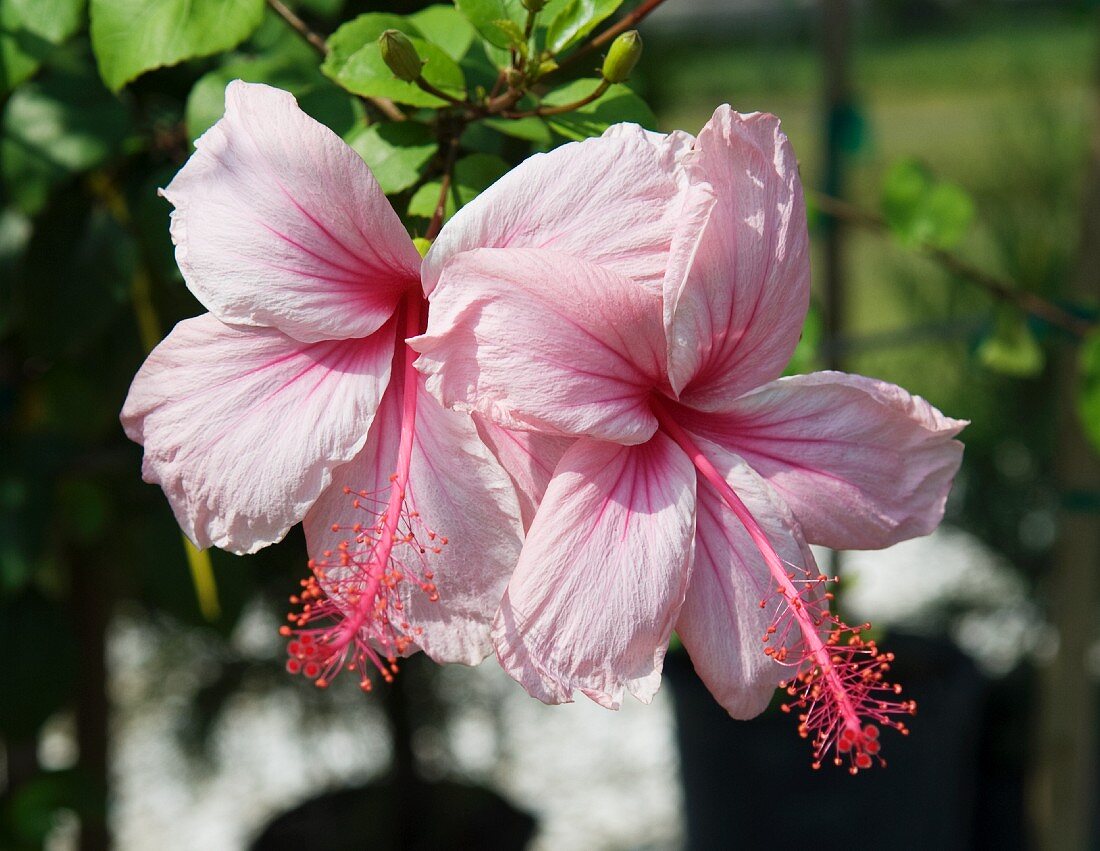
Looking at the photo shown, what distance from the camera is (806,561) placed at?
17.8 inches

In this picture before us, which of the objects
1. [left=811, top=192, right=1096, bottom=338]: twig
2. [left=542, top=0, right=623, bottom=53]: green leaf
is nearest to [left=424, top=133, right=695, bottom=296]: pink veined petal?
[left=542, top=0, right=623, bottom=53]: green leaf

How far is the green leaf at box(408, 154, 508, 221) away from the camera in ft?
1.59

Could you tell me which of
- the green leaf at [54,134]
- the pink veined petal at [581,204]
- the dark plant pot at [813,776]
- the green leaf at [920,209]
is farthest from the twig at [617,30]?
the dark plant pot at [813,776]

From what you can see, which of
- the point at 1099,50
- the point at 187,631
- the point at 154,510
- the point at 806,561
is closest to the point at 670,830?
the point at 187,631

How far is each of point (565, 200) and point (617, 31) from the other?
0.15 meters

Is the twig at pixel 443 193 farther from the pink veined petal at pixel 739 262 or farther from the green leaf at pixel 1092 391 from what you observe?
the green leaf at pixel 1092 391

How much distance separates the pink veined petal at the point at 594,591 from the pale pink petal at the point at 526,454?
0.02m

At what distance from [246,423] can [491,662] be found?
5.20 feet

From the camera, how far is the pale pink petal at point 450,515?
44 cm

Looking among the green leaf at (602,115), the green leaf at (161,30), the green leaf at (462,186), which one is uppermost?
the green leaf at (161,30)

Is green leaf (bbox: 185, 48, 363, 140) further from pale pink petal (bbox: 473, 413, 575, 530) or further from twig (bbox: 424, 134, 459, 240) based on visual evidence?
pale pink petal (bbox: 473, 413, 575, 530)

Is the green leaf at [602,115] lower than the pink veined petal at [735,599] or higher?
higher

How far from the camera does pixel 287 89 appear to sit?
56cm

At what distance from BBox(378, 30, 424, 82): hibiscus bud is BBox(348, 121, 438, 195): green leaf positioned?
0.15ft
